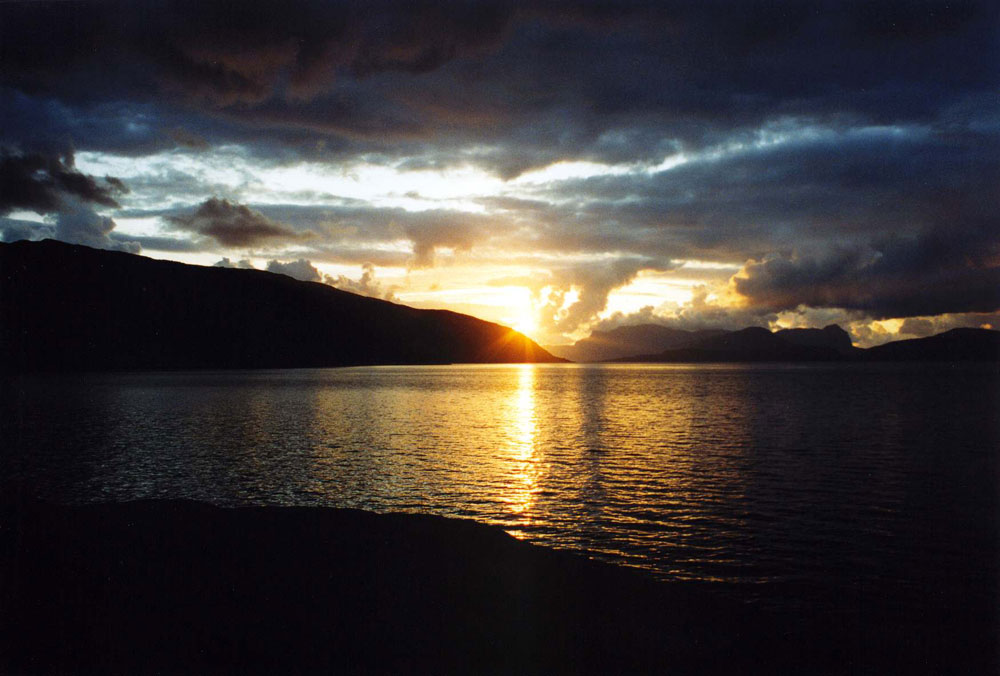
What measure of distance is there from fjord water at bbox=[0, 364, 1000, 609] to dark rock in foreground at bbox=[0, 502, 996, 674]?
Answer: 3502 mm

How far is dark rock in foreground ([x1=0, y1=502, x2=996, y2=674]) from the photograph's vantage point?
1423cm

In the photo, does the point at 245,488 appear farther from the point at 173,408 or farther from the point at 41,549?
the point at 173,408

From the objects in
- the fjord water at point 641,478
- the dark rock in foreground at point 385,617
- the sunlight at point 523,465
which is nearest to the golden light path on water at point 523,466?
the sunlight at point 523,465

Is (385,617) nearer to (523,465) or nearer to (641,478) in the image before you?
(641,478)

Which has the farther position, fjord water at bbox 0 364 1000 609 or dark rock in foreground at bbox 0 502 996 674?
fjord water at bbox 0 364 1000 609

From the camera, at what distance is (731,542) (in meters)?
26.1

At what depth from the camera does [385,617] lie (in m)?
15.9

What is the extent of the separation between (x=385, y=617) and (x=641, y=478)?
92.2ft

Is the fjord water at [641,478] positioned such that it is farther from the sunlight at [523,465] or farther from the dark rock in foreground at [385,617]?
the dark rock in foreground at [385,617]

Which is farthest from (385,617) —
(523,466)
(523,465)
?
(523,465)

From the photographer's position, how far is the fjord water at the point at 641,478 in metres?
24.4

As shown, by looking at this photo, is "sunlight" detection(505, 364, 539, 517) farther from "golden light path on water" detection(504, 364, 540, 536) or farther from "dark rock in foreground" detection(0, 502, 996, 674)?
"dark rock in foreground" detection(0, 502, 996, 674)

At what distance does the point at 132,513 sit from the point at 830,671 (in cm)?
2664

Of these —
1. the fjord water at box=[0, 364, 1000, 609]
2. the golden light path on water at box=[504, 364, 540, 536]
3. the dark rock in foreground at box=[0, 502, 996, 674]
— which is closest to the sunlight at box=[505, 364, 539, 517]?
the golden light path on water at box=[504, 364, 540, 536]
